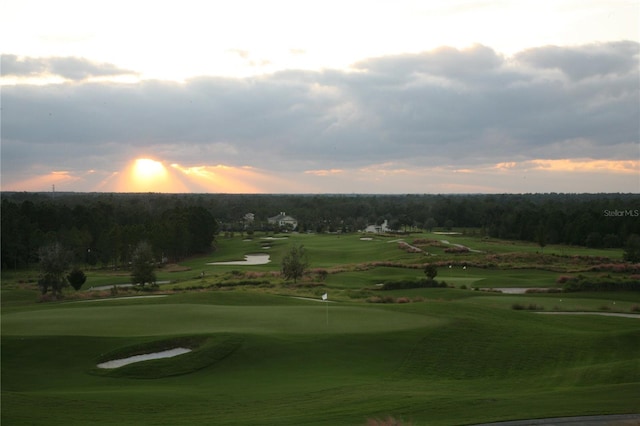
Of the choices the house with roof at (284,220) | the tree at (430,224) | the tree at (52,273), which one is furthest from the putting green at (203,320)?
the house with roof at (284,220)

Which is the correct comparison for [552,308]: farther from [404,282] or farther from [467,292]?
[404,282]

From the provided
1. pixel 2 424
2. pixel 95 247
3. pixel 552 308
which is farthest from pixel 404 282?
pixel 95 247

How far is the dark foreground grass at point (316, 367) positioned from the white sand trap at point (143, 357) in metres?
0.51

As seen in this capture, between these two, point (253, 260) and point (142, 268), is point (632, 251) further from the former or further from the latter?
point (142, 268)

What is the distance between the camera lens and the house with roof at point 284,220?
168m

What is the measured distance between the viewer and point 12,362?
79.4 ft

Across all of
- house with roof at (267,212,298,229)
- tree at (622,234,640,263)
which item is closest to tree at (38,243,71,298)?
tree at (622,234,640,263)

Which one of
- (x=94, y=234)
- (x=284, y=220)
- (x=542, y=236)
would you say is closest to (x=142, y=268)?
(x=94, y=234)

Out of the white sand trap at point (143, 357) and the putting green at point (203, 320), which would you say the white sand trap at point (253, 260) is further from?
the white sand trap at point (143, 357)

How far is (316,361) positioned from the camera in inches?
961

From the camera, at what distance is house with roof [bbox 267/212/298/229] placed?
551ft

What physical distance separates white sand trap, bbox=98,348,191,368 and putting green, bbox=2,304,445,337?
7.34 feet

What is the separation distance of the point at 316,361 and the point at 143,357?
739 cm

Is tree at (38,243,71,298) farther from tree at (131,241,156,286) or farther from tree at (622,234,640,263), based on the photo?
tree at (622,234,640,263)
